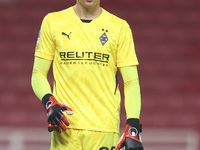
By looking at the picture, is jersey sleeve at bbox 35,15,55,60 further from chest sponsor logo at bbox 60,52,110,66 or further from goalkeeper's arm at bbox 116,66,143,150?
goalkeeper's arm at bbox 116,66,143,150

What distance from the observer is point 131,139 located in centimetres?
297

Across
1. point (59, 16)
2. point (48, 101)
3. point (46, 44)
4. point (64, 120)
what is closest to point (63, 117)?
point (64, 120)

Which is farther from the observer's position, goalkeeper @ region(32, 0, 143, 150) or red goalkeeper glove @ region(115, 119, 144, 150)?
goalkeeper @ region(32, 0, 143, 150)

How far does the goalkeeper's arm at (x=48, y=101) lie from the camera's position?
116 inches

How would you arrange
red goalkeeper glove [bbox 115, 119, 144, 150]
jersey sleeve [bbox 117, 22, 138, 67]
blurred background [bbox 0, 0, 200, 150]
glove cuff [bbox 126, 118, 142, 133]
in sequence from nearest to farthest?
red goalkeeper glove [bbox 115, 119, 144, 150] → glove cuff [bbox 126, 118, 142, 133] → jersey sleeve [bbox 117, 22, 138, 67] → blurred background [bbox 0, 0, 200, 150]

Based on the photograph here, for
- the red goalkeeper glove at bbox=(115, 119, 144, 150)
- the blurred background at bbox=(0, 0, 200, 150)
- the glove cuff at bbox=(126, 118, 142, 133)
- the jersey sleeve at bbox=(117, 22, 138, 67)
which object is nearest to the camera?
the red goalkeeper glove at bbox=(115, 119, 144, 150)

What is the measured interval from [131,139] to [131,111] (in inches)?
8.0

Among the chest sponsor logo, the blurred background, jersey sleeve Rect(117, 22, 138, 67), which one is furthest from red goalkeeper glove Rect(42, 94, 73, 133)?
the blurred background

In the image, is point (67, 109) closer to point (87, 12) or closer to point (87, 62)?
point (87, 62)

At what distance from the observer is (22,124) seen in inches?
303

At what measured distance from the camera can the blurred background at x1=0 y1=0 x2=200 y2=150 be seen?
7.72 m

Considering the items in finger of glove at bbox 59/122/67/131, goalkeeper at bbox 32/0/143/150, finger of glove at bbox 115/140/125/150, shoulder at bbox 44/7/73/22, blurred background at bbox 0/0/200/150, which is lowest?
finger of glove at bbox 115/140/125/150

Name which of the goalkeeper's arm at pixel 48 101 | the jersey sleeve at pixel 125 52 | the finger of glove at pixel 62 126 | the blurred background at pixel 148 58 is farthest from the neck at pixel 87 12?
the blurred background at pixel 148 58

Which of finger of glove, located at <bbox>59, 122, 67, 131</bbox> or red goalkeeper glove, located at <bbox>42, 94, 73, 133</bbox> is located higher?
red goalkeeper glove, located at <bbox>42, 94, 73, 133</bbox>
